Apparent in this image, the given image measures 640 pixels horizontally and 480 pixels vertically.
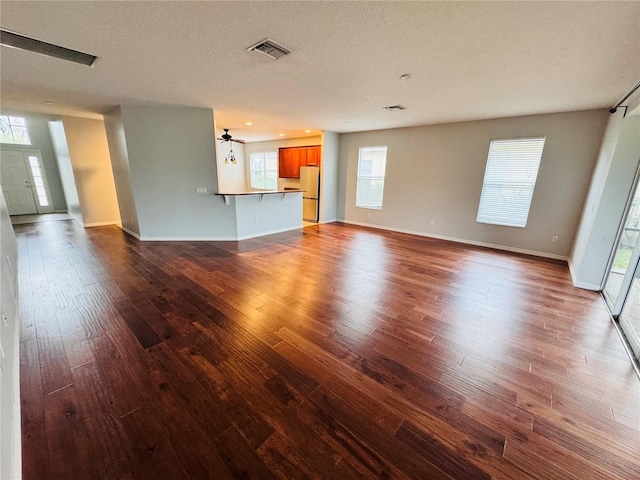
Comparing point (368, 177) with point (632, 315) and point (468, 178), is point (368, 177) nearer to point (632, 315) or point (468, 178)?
point (468, 178)

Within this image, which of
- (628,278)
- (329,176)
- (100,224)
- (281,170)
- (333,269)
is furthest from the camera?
Result: (281,170)

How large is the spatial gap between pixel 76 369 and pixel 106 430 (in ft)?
2.42

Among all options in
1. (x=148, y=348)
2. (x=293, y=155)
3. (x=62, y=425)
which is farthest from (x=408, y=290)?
(x=293, y=155)

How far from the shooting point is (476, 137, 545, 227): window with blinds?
4.66m

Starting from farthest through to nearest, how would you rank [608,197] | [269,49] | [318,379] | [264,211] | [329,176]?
[329,176], [264,211], [608,197], [269,49], [318,379]

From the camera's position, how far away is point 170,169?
490 centimetres

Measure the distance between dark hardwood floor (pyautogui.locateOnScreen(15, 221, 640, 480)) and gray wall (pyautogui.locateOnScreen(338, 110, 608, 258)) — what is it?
1853 millimetres

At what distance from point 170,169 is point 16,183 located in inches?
261

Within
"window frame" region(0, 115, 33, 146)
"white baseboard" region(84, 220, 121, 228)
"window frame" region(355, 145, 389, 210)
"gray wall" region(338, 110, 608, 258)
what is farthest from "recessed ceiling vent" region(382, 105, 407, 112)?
"window frame" region(0, 115, 33, 146)

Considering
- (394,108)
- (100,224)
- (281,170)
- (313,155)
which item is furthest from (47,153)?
(394,108)

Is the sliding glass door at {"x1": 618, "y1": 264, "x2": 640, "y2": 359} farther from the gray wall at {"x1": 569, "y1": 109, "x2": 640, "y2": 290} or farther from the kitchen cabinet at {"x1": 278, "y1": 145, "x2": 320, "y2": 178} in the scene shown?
the kitchen cabinet at {"x1": 278, "y1": 145, "x2": 320, "y2": 178}

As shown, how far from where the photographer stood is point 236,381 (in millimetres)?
1745

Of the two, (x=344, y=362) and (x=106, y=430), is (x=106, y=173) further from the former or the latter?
(x=344, y=362)

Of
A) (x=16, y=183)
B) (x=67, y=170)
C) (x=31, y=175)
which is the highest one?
(x=67, y=170)
